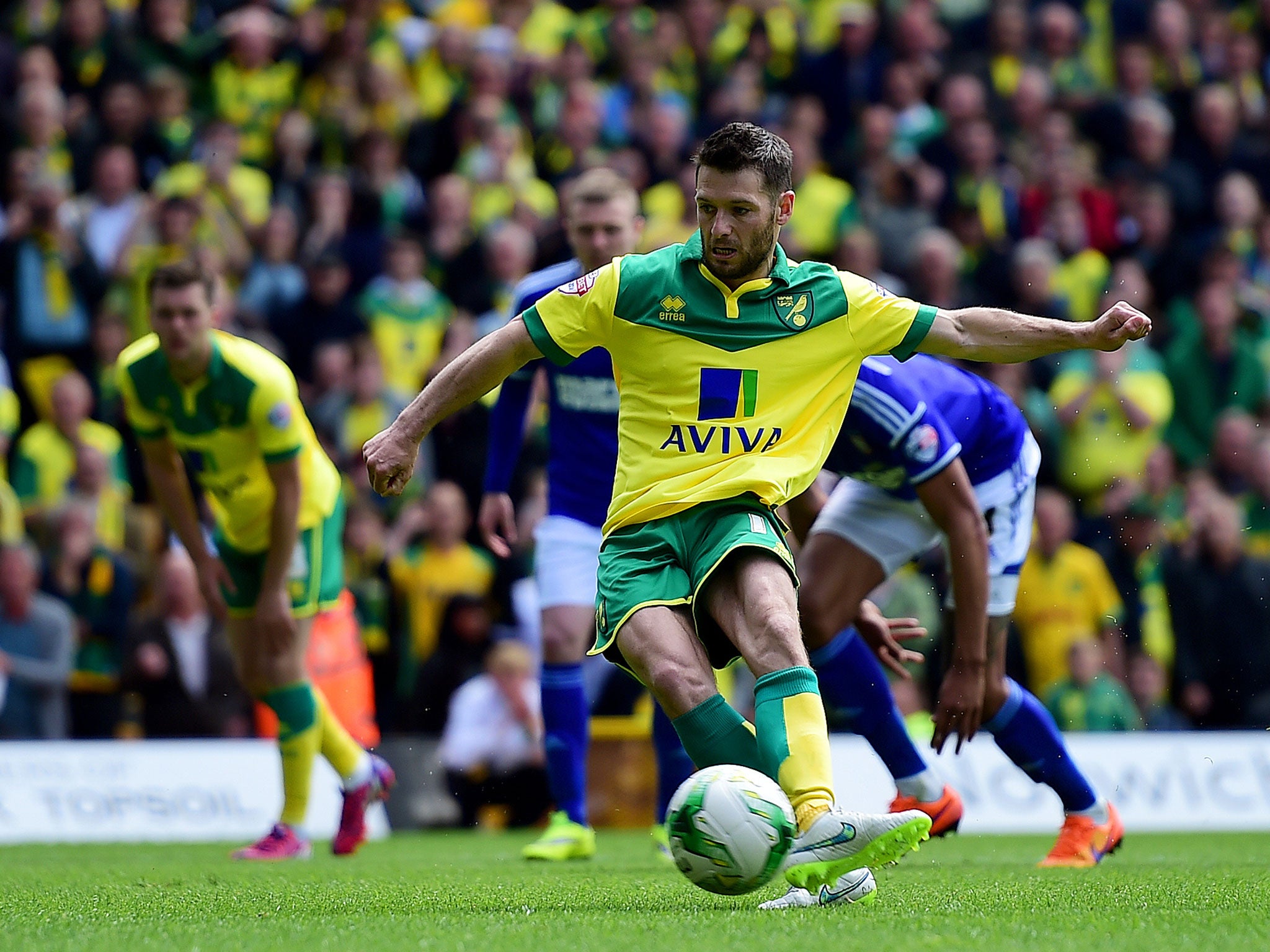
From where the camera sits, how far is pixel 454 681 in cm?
1132

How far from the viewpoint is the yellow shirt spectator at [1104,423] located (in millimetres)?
12039

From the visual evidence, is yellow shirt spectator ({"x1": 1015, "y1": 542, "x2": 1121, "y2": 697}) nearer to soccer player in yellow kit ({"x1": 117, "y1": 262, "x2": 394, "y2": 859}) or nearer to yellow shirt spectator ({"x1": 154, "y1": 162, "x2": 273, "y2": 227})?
soccer player in yellow kit ({"x1": 117, "y1": 262, "x2": 394, "y2": 859})

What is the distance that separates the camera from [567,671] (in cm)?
784

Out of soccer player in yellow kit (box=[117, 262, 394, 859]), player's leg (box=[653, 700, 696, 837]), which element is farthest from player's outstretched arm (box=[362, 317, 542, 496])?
player's leg (box=[653, 700, 696, 837])

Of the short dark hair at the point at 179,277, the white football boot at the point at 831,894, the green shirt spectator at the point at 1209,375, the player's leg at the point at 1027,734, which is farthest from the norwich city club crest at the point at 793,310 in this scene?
the green shirt spectator at the point at 1209,375

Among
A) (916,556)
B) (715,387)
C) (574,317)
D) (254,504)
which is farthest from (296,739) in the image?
(715,387)

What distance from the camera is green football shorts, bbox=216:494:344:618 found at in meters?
8.21

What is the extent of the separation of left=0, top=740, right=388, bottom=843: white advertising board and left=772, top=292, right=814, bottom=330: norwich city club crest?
227 inches

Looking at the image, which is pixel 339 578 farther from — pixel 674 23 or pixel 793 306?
pixel 674 23

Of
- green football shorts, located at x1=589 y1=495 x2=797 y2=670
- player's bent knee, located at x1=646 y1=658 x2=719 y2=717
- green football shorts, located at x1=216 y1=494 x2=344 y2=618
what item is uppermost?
green football shorts, located at x1=589 y1=495 x2=797 y2=670

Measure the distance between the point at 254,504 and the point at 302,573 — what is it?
410 millimetres

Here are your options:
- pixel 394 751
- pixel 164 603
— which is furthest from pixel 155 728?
pixel 394 751

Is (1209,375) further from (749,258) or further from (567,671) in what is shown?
(749,258)

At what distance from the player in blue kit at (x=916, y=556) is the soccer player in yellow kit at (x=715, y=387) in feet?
4.11
